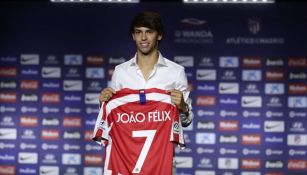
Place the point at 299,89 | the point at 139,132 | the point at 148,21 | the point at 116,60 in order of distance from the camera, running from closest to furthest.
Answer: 1. the point at 148,21
2. the point at 139,132
3. the point at 299,89
4. the point at 116,60

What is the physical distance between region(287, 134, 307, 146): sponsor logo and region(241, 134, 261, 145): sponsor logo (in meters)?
0.30

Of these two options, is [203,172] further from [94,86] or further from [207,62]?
[94,86]

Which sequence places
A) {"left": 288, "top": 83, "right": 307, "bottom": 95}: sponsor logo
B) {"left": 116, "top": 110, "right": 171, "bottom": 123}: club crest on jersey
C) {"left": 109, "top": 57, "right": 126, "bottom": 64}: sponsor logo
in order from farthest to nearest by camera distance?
{"left": 109, "top": 57, "right": 126, "bottom": 64}: sponsor logo → {"left": 288, "top": 83, "right": 307, "bottom": 95}: sponsor logo → {"left": 116, "top": 110, "right": 171, "bottom": 123}: club crest on jersey

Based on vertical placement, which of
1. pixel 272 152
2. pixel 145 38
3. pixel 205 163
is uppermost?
pixel 145 38

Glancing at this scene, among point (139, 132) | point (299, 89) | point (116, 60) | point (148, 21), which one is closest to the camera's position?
point (148, 21)

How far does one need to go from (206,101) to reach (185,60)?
47 cm

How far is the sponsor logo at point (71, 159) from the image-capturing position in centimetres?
596

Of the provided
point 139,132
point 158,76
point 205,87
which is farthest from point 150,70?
point 205,87

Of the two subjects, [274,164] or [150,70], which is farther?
[274,164]

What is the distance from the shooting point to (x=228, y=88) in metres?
5.85

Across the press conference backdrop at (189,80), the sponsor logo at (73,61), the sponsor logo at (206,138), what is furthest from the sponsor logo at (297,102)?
the sponsor logo at (73,61)

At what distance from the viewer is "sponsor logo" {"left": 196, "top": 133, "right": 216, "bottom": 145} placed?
585 centimetres

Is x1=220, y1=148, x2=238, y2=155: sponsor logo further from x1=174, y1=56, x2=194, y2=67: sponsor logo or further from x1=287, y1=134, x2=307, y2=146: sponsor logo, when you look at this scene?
x1=174, y1=56, x2=194, y2=67: sponsor logo

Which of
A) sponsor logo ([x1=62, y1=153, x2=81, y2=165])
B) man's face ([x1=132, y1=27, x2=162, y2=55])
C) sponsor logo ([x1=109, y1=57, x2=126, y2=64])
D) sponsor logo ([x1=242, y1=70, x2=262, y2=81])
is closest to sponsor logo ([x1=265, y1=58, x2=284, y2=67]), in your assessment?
sponsor logo ([x1=242, y1=70, x2=262, y2=81])
